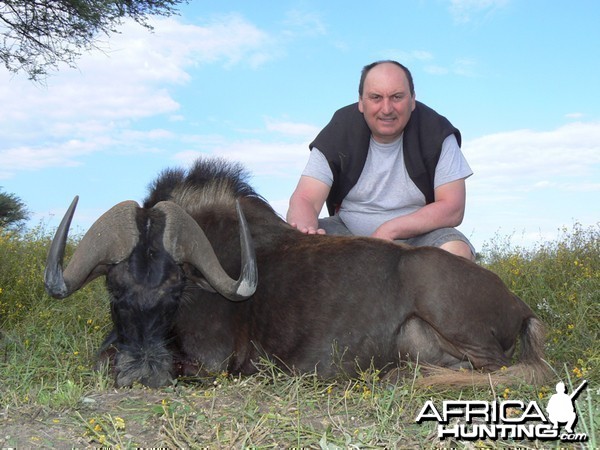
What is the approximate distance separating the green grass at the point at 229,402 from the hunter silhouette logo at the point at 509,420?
0.06 metres

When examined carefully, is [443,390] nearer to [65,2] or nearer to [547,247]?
[547,247]

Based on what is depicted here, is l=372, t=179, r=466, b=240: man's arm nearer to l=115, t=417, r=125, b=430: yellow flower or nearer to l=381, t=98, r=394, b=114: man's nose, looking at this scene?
l=381, t=98, r=394, b=114: man's nose

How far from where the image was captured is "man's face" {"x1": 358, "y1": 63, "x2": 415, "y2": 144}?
5.91 meters

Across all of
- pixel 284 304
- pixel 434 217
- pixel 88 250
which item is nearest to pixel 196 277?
pixel 284 304

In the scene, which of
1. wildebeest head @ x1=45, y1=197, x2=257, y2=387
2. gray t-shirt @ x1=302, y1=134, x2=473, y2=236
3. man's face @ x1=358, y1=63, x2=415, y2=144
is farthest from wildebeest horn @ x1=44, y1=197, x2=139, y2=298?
man's face @ x1=358, y1=63, x2=415, y2=144

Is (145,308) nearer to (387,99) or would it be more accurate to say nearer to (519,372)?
(519,372)

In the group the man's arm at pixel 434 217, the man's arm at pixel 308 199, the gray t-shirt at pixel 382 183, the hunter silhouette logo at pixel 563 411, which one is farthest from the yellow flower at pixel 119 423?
the gray t-shirt at pixel 382 183

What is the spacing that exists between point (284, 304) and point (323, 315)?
0.30m

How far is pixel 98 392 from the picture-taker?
146 inches

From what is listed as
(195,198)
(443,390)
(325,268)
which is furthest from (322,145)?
(443,390)

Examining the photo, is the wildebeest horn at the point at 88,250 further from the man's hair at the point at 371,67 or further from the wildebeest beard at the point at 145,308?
the man's hair at the point at 371,67

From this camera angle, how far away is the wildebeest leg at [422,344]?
4.32 metres

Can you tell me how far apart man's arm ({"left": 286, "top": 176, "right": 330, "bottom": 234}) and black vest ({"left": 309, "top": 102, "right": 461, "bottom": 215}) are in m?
0.21

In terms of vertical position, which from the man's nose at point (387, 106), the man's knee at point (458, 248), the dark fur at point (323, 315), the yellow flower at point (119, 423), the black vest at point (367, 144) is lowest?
the yellow flower at point (119, 423)
